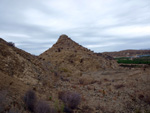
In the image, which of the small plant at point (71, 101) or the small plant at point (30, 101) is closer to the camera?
the small plant at point (30, 101)

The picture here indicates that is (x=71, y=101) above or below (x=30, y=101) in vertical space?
below

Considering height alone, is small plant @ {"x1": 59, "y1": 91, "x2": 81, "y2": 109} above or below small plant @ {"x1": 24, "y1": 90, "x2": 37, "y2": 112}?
below

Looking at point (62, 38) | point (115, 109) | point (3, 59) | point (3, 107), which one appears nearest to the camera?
point (3, 107)

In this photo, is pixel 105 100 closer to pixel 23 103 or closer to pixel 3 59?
pixel 23 103

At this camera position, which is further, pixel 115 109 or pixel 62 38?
pixel 62 38

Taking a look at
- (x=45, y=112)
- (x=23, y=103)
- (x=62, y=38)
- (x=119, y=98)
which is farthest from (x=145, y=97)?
(x=62, y=38)

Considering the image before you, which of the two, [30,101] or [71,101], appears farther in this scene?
[71,101]

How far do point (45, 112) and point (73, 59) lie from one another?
19207 millimetres

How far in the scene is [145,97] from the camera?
7633 millimetres

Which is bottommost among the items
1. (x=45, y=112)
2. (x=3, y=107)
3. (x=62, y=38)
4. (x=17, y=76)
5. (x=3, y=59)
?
(x=45, y=112)

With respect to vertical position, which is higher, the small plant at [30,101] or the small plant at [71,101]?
the small plant at [30,101]

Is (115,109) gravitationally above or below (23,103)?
below

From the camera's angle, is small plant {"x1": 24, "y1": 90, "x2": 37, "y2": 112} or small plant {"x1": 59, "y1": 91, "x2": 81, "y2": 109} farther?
small plant {"x1": 59, "y1": 91, "x2": 81, "y2": 109}

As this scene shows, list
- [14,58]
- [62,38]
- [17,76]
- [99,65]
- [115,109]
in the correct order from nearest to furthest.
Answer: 1. [115,109]
2. [17,76]
3. [14,58]
4. [99,65]
5. [62,38]
